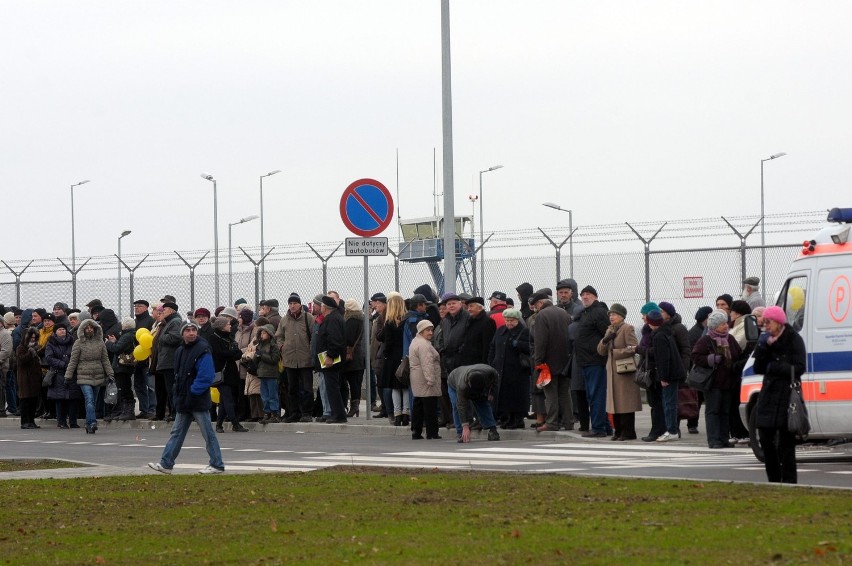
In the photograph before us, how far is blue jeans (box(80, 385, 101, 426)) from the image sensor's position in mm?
25422

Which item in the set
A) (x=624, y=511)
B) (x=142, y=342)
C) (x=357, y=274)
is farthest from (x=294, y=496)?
(x=357, y=274)

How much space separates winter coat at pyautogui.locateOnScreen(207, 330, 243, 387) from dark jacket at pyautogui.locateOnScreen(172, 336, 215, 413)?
739 centimetres

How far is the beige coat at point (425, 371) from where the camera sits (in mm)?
21219

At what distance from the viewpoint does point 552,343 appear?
2073cm

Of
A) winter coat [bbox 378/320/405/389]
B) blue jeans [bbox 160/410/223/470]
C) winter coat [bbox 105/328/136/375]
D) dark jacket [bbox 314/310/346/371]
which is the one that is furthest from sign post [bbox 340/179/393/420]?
blue jeans [bbox 160/410/223/470]

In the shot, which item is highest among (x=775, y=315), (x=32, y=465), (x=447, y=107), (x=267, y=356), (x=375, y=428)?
(x=447, y=107)

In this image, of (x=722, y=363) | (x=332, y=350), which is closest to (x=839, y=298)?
(x=722, y=363)

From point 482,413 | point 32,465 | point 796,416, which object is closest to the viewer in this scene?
point 796,416

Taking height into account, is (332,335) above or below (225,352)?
above

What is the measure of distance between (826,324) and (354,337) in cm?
1024

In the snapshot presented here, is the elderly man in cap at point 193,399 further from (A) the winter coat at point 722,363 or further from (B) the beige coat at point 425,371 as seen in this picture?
(A) the winter coat at point 722,363

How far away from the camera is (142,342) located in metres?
26.2

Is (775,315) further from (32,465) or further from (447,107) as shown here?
(447,107)

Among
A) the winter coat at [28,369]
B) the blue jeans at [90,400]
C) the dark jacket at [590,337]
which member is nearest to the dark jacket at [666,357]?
the dark jacket at [590,337]
